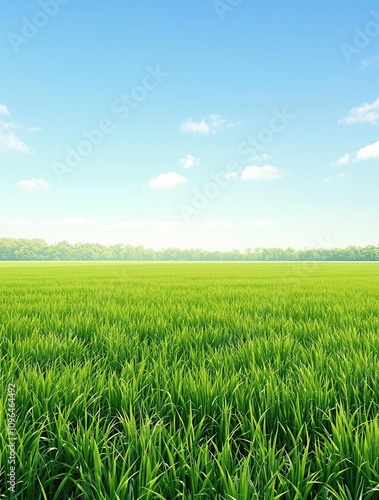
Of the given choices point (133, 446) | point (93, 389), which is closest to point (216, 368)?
point (93, 389)

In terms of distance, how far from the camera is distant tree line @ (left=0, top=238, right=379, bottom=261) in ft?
373

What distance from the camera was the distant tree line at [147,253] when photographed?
11375 centimetres

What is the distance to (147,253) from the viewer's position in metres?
143

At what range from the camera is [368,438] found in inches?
52.4

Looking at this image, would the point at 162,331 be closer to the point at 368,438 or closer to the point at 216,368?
the point at 216,368

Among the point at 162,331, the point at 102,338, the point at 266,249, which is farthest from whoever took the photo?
the point at 266,249

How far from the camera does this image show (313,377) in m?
1.94

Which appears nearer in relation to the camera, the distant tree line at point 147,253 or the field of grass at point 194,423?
the field of grass at point 194,423

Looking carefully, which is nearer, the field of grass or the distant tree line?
the field of grass

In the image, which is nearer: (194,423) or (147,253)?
(194,423)

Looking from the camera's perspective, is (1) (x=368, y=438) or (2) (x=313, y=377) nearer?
(1) (x=368, y=438)

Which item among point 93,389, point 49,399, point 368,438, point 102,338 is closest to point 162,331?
point 102,338

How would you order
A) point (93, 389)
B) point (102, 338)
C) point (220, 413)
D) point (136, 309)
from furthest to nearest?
point (136, 309)
point (102, 338)
point (93, 389)
point (220, 413)

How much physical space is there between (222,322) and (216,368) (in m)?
1.74
